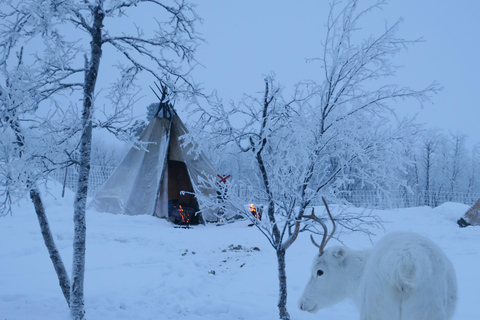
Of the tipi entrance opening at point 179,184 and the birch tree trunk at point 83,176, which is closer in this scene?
the birch tree trunk at point 83,176

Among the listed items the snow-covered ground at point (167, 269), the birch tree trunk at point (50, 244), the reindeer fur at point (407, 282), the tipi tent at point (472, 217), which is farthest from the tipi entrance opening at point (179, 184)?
the reindeer fur at point (407, 282)

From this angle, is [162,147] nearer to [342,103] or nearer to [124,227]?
[124,227]

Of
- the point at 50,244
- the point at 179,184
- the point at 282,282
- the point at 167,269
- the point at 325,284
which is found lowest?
the point at 167,269

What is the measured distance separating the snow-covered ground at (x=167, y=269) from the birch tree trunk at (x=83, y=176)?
678 millimetres


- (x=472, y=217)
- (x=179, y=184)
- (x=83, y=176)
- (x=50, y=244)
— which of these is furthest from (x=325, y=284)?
(x=179, y=184)

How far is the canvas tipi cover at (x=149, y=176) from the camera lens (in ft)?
41.1

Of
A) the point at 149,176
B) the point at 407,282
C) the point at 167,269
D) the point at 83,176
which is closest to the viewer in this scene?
the point at 407,282

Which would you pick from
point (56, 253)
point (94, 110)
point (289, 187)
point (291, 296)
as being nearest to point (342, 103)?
point (289, 187)

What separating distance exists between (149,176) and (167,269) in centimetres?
692

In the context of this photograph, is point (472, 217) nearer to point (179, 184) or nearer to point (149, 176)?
point (149, 176)

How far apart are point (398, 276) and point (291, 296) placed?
317 centimetres

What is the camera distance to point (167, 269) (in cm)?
657

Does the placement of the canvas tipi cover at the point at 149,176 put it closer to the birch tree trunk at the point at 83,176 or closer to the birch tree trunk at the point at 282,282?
the birch tree trunk at the point at 282,282

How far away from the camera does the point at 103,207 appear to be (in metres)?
12.5
